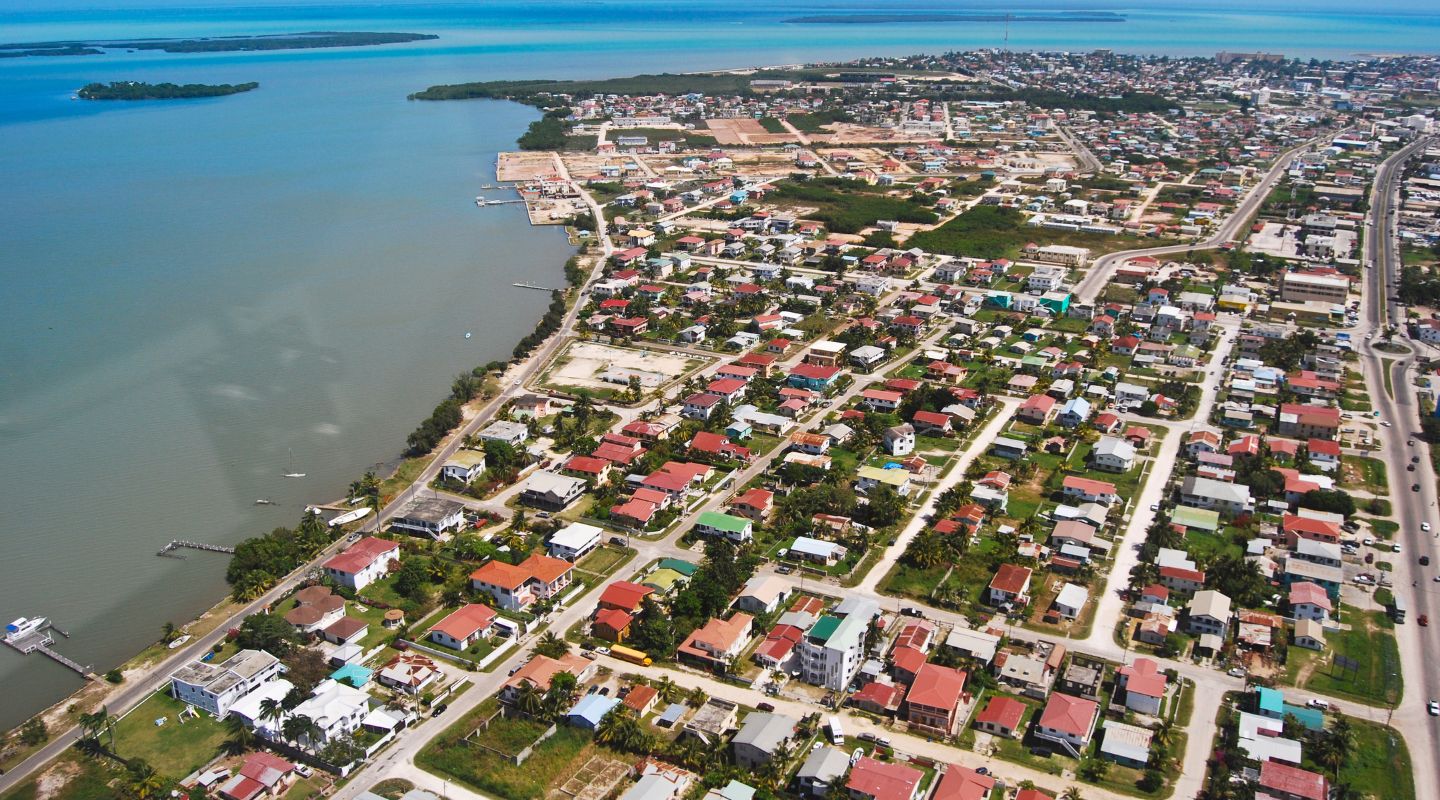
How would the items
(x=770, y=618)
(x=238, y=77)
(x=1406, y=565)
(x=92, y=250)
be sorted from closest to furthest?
(x=770, y=618) < (x=1406, y=565) < (x=92, y=250) < (x=238, y=77)

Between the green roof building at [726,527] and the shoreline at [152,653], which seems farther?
the green roof building at [726,527]

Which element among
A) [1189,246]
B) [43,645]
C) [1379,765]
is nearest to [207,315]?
[43,645]

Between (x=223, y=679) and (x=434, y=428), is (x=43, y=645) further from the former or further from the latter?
(x=434, y=428)

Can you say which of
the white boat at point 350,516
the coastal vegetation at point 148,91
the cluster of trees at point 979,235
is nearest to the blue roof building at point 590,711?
the white boat at point 350,516

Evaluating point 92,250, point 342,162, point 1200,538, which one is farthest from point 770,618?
point 342,162

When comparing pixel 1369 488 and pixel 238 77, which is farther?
pixel 238 77

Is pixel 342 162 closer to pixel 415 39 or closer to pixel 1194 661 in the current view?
pixel 1194 661

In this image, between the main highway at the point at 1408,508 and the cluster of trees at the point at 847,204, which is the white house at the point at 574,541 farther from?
the cluster of trees at the point at 847,204
